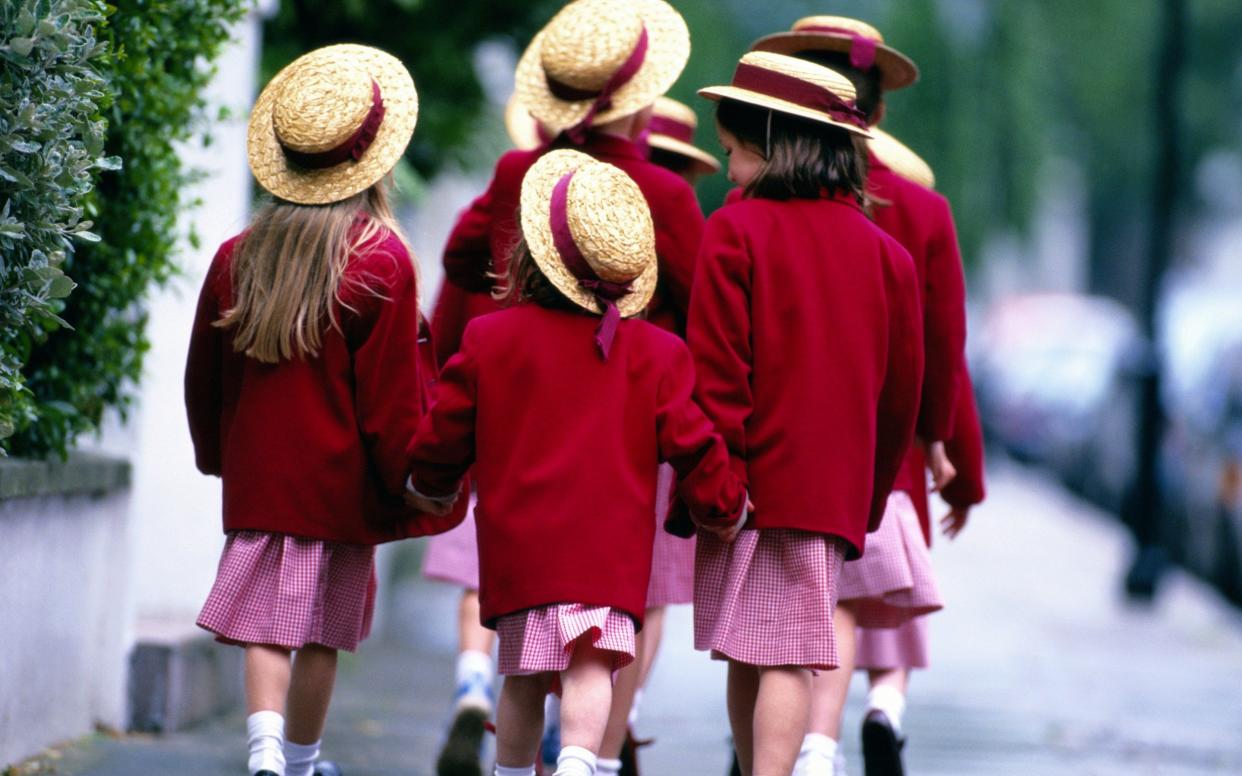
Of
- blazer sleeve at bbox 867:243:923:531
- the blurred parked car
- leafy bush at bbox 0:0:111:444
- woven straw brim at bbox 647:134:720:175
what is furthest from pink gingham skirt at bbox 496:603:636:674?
the blurred parked car

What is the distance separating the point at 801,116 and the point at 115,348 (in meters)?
2.16

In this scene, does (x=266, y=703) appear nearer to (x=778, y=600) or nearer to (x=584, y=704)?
(x=584, y=704)

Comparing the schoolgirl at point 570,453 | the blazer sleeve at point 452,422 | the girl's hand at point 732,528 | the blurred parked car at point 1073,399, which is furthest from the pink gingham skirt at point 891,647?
the blurred parked car at point 1073,399

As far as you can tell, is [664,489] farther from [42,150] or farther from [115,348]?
[42,150]

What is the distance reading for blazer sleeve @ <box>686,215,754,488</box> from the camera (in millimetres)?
4484

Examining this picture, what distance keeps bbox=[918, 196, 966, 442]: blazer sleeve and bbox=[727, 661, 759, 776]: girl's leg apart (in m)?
0.87

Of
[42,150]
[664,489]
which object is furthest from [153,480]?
[42,150]

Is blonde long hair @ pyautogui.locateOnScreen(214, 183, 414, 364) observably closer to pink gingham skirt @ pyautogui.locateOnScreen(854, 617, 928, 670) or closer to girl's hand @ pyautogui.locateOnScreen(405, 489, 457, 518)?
girl's hand @ pyautogui.locateOnScreen(405, 489, 457, 518)

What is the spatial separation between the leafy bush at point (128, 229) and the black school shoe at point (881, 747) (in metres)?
2.32

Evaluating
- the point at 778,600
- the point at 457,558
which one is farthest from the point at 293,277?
the point at 457,558

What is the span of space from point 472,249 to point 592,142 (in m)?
0.48

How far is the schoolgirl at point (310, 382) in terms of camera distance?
4570 millimetres

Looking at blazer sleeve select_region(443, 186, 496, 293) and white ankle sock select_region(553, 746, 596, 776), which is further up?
blazer sleeve select_region(443, 186, 496, 293)

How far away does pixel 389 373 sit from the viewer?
4570 mm
